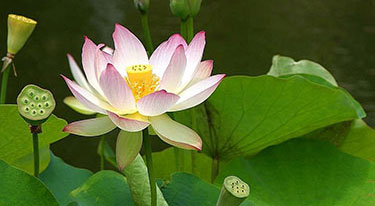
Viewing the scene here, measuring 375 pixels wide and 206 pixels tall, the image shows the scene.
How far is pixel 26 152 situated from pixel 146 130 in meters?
0.23

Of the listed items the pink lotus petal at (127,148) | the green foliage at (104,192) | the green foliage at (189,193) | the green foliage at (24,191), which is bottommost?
the green foliage at (189,193)

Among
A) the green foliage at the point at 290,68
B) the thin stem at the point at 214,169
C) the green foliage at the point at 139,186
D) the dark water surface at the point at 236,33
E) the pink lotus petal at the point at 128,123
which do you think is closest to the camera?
the pink lotus petal at the point at 128,123

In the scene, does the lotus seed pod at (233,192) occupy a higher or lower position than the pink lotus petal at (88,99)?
lower

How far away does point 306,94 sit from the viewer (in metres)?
0.73

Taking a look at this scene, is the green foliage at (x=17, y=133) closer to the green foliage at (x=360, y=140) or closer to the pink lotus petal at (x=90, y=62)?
the pink lotus petal at (x=90, y=62)

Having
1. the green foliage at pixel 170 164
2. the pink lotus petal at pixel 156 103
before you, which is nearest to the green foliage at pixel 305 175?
the green foliage at pixel 170 164

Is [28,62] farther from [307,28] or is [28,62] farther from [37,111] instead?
[37,111]

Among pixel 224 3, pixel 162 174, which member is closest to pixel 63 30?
pixel 224 3

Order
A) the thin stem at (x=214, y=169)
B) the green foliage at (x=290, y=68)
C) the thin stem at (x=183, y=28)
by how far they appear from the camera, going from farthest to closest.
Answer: the green foliage at (x=290, y=68)
the thin stem at (x=214, y=169)
the thin stem at (x=183, y=28)

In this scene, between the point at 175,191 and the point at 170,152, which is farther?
the point at 170,152

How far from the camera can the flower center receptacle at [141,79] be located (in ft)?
1.80

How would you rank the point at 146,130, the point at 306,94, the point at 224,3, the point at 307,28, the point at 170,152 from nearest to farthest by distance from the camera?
the point at 146,130 → the point at 306,94 → the point at 170,152 → the point at 307,28 → the point at 224,3

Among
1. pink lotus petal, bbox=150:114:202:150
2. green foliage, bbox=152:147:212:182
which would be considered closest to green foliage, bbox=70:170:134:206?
pink lotus petal, bbox=150:114:202:150

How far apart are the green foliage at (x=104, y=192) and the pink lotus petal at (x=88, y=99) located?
4.9 inches
